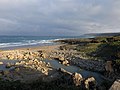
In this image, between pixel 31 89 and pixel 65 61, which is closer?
pixel 31 89

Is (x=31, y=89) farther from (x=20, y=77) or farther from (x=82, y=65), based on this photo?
(x=82, y=65)

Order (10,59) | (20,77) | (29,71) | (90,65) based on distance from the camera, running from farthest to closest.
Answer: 1. (10,59)
2. (90,65)
3. (29,71)
4. (20,77)

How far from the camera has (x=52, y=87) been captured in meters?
14.6

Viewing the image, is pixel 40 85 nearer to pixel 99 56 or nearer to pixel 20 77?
pixel 20 77

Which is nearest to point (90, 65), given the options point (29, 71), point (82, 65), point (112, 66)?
point (82, 65)

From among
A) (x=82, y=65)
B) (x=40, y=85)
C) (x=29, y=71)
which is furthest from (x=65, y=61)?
(x=40, y=85)

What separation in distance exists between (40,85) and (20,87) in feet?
3.70

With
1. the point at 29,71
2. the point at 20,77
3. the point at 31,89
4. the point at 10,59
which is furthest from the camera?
the point at 10,59

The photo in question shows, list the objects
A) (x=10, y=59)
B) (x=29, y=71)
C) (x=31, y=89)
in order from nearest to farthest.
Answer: (x=31, y=89)
(x=29, y=71)
(x=10, y=59)

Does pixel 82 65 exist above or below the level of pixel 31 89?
below

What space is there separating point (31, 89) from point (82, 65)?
26026 millimetres

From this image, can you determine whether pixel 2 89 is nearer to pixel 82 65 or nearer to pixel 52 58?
pixel 82 65

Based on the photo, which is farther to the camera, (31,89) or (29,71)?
(29,71)

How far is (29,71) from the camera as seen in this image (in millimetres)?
30844
